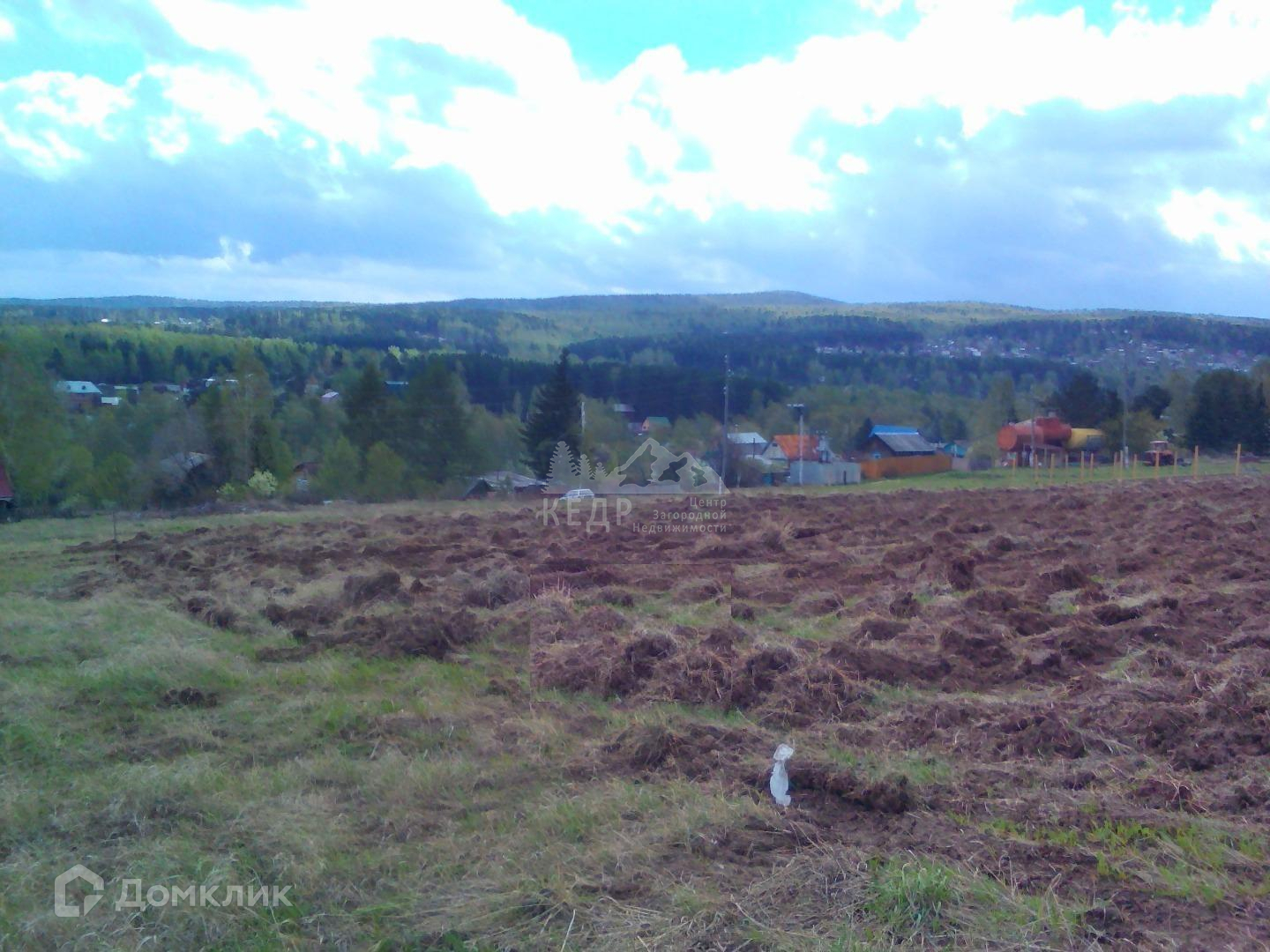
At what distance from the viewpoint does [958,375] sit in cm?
5469

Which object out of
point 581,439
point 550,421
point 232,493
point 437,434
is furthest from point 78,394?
point 581,439

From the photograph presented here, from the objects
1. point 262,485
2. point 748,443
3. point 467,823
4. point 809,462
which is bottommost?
point 262,485

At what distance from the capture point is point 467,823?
4.62 m

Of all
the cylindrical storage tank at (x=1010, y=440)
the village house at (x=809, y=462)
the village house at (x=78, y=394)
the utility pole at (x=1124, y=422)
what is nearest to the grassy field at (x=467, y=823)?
the village house at (x=78, y=394)

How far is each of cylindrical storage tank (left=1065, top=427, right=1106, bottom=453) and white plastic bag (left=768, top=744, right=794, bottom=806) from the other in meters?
38.8

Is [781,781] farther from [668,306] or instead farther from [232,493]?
[668,306]

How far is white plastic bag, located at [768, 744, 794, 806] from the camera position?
15.0 ft

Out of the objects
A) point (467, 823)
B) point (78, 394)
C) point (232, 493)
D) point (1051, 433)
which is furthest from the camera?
point (1051, 433)

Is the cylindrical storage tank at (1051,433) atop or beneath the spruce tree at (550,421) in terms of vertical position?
beneath

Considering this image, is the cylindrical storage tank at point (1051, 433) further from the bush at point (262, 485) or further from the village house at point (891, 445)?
the bush at point (262, 485)

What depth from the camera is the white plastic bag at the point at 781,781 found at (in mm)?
4578

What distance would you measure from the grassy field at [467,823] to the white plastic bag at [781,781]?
87 mm

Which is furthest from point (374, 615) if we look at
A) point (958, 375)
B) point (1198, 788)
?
point (958, 375)

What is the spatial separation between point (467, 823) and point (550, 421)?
23.3m
